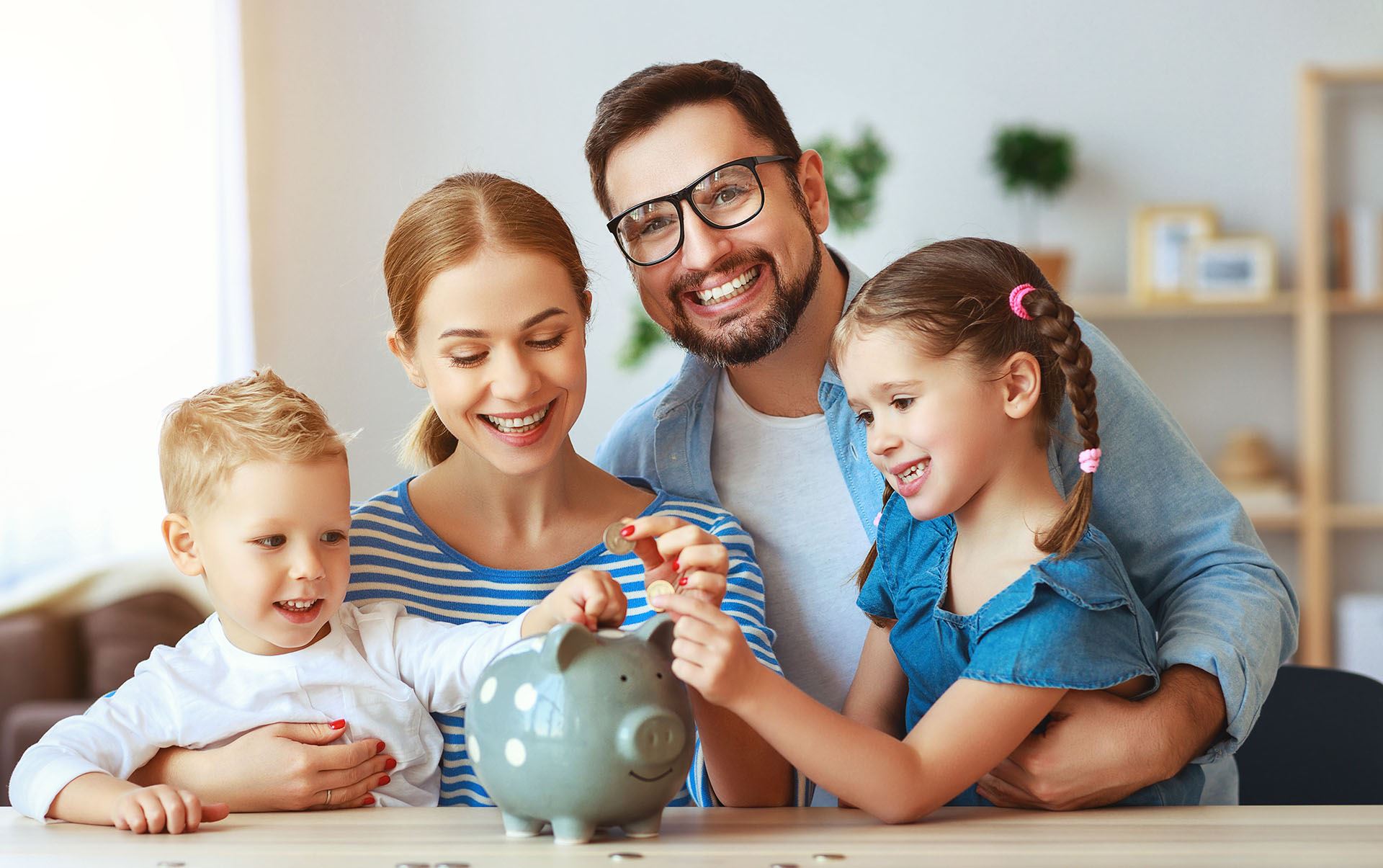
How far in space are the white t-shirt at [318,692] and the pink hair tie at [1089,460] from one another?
55 cm

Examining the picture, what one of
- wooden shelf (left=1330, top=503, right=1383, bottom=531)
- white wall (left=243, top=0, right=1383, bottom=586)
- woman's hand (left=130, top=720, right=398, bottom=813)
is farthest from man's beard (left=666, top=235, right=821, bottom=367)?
wooden shelf (left=1330, top=503, right=1383, bottom=531)

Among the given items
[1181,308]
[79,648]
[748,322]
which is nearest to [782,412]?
[748,322]

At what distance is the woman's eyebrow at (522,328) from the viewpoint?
1295mm

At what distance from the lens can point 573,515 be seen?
1.48 m

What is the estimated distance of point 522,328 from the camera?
4.27ft

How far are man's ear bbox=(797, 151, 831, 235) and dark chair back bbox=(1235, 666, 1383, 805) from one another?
849 millimetres

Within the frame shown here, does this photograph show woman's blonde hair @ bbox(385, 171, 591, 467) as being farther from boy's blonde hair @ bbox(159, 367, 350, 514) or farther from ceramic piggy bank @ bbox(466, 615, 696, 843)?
ceramic piggy bank @ bbox(466, 615, 696, 843)

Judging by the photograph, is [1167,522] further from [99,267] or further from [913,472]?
[99,267]

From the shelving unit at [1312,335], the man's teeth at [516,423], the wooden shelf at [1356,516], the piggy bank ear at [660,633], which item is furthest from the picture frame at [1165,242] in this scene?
the piggy bank ear at [660,633]

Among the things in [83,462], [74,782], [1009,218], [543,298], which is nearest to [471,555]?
[543,298]

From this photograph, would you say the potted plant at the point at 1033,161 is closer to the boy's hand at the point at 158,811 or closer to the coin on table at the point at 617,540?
the coin on table at the point at 617,540

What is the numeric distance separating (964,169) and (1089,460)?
3.45m

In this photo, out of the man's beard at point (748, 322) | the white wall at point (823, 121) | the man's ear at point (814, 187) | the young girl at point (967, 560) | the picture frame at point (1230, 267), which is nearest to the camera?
the young girl at point (967, 560)

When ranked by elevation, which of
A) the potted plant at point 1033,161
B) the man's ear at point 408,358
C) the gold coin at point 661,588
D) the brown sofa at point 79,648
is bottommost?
the brown sofa at point 79,648
